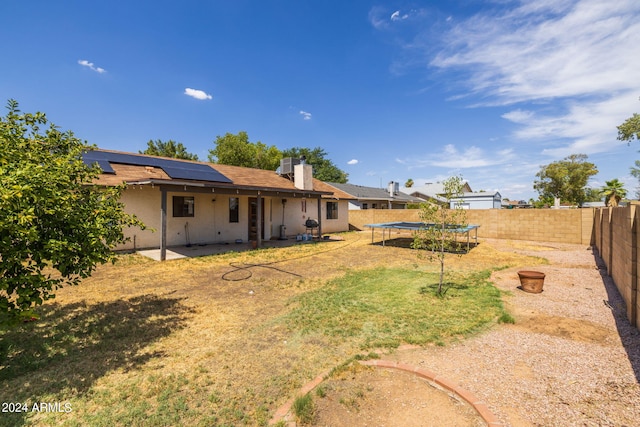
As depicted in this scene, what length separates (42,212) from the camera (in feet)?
9.47

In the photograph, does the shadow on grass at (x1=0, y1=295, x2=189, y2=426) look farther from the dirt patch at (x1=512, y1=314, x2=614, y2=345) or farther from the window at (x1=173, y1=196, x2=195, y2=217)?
the window at (x1=173, y1=196, x2=195, y2=217)

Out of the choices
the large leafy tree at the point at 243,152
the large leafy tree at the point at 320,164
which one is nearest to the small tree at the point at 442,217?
the large leafy tree at the point at 243,152

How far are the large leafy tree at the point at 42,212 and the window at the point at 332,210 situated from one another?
16.2m

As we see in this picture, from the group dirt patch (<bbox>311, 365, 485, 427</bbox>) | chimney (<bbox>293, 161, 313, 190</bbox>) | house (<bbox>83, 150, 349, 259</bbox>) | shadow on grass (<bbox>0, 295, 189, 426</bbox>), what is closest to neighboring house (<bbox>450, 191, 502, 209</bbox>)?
chimney (<bbox>293, 161, 313, 190</bbox>)

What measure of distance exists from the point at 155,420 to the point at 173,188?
9227mm

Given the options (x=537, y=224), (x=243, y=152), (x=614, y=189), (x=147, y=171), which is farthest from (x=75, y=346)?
(x=243, y=152)

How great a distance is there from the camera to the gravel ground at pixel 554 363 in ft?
8.20

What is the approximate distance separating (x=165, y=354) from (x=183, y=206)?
33.6 ft

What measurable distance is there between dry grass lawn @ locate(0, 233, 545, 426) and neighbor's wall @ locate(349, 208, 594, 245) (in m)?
11.8

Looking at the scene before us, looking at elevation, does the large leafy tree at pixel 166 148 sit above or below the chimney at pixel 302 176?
above

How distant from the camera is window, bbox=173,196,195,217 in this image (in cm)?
1230

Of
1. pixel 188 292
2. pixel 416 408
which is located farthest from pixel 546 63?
pixel 188 292

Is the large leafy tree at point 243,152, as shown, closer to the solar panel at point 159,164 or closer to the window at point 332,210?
the window at point 332,210

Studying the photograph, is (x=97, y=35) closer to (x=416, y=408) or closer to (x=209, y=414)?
(x=209, y=414)
